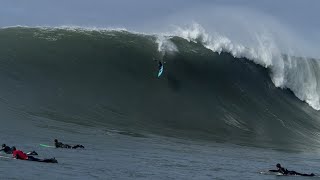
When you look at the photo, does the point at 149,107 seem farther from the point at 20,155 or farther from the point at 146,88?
the point at 20,155

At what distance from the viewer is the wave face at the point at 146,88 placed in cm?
2461

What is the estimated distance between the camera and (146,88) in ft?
90.5

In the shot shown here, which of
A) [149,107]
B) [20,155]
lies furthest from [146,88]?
[20,155]

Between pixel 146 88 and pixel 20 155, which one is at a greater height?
pixel 146 88

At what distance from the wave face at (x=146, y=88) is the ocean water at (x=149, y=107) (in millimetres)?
54

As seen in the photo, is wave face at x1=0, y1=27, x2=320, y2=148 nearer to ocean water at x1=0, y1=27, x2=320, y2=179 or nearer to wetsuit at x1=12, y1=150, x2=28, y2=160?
ocean water at x1=0, y1=27, x2=320, y2=179

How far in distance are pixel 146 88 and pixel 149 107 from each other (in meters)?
1.73

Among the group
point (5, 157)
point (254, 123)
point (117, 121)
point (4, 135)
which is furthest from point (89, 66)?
point (5, 157)

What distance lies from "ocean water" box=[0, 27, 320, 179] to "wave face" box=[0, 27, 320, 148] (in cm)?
5

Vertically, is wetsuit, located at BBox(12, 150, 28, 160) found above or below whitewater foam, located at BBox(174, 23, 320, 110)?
below

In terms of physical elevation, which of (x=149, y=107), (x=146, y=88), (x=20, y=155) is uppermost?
(x=146, y=88)

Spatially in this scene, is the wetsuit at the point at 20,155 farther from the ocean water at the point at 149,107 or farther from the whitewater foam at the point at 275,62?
the whitewater foam at the point at 275,62

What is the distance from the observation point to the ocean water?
17438mm

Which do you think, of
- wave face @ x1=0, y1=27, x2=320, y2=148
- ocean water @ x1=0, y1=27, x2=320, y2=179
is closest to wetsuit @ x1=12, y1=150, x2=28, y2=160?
ocean water @ x1=0, y1=27, x2=320, y2=179
